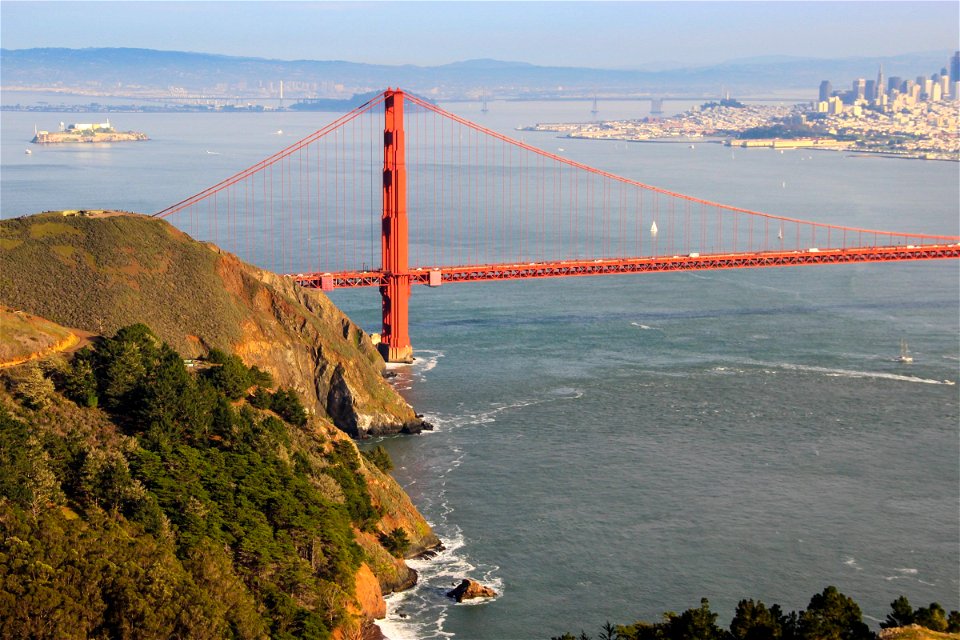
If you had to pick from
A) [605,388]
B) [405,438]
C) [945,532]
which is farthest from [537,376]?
[945,532]

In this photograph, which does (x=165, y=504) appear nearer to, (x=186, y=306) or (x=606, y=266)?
(x=186, y=306)

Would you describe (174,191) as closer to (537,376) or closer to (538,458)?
(537,376)

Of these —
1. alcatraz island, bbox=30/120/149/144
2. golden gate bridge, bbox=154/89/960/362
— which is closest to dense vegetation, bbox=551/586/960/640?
golden gate bridge, bbox=154/89/960/362

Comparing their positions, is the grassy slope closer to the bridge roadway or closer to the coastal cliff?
the coastal cliff

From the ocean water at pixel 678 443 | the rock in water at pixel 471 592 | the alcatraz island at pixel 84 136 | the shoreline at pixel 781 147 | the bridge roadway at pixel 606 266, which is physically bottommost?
the rock in water at pixel 471 592

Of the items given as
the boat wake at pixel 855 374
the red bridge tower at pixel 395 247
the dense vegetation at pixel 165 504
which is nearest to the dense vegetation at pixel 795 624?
the dense vegetation at pixel 165 504

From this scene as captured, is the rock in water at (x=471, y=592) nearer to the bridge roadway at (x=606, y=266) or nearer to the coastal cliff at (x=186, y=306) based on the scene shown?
the coastal cliff at (x=186, y=306)

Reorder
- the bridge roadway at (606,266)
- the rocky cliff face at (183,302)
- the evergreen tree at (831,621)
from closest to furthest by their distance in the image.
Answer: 1. the evergreen tree at (831,621)
2. the rocky cliff face at (183,302)
3. the bridge roadway at (606,266)

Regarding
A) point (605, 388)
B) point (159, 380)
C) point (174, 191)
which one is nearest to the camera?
point (159, 380)
